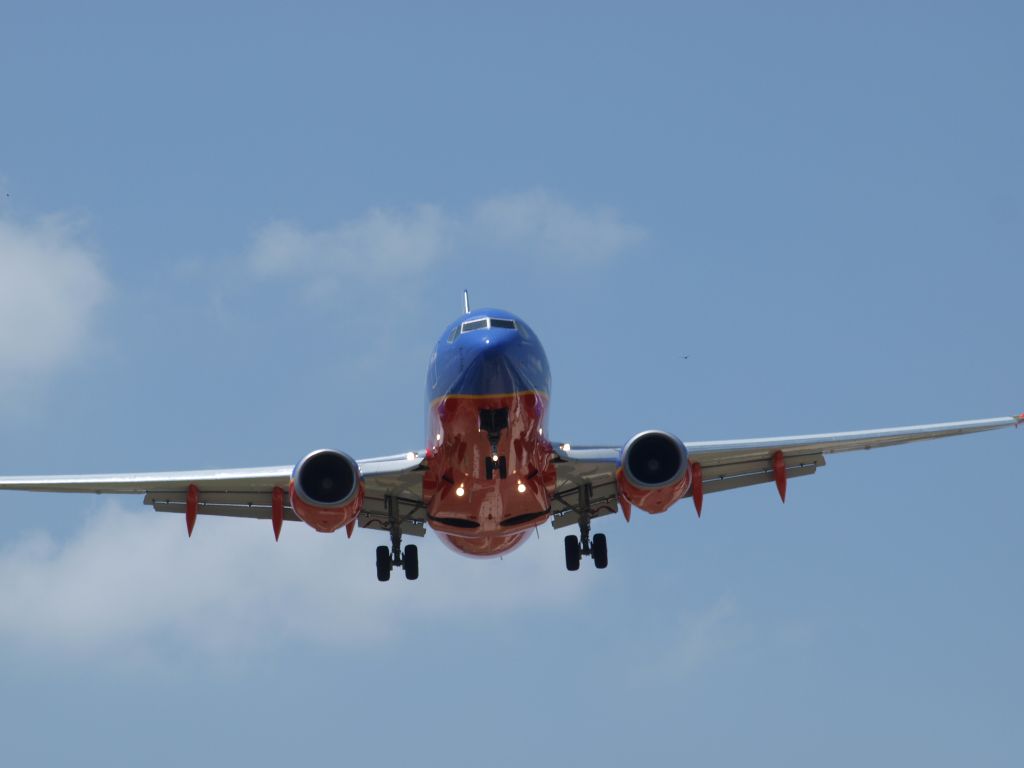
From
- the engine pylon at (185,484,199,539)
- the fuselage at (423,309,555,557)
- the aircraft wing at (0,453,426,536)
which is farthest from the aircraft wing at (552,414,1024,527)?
the engine pylon at (185,484,199,539)

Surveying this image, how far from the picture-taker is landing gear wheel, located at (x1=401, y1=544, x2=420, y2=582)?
38719 mm

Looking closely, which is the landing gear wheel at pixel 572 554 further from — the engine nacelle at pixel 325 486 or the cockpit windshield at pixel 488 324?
the cockpit windshield at pixel 488 324

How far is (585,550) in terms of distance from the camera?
3806cm

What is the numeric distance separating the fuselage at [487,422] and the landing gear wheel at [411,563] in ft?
16.1

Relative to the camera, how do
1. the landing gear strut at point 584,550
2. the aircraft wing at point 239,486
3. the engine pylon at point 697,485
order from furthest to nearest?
the landing gear strut at point 584,550 < the engine pylon at point 697,485 < the aircraft wing at point 239,486

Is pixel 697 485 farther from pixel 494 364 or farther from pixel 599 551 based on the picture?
pixel 494 364

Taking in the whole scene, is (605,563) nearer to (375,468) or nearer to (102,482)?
(375,468)

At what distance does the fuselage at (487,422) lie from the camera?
3047 cm

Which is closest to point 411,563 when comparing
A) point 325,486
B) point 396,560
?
point 396,560

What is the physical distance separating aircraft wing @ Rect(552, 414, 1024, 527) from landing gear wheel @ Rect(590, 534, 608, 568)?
0.64 m

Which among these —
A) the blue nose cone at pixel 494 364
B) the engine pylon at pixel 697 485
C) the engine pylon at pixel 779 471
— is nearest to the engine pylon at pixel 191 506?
the blue nose cone at pixel 494 364

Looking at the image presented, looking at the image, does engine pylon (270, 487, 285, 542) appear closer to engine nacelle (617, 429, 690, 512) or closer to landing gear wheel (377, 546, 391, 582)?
landing gear wheel (377, 546, 391, 582)

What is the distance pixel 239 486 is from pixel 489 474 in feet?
21.5

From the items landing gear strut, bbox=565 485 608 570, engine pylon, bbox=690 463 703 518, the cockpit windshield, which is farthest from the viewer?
landing gear strut, bbox=565 485 608 570
